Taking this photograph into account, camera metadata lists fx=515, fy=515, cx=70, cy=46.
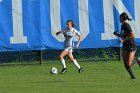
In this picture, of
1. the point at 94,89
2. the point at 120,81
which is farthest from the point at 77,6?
the point at 94,89

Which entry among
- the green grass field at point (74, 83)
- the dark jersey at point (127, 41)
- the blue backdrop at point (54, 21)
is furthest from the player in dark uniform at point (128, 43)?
the blue backdrop at point (54, 21)

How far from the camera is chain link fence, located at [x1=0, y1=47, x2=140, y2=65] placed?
2275 cm

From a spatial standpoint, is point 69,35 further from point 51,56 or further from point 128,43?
point 51,56

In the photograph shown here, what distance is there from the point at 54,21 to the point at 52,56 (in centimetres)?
175

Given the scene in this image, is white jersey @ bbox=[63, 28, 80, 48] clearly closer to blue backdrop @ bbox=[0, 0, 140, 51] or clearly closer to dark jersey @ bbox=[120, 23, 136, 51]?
dark jersey @ bbox=[120, 23, 136, 51]

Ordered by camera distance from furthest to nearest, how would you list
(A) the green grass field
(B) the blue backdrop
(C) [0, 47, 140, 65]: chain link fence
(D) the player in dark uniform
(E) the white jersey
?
(C) [0, 47, 140, 65]: chain link fence, (B) the blue backdrop, (E) the white jersey, (D) the player in dark uniform, (A) the green grass field

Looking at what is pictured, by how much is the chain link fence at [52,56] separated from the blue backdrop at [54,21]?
0.62 meters

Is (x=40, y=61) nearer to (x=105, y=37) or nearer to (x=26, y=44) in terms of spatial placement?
(x=26, y=44)

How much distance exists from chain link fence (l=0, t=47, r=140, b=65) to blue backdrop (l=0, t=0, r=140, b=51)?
2.03ft

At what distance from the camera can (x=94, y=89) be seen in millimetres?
12711

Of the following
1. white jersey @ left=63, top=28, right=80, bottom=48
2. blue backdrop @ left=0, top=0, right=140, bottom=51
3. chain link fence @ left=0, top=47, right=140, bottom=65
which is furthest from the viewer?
chain link fence @ left=0, top=47, right=140, bottom=65

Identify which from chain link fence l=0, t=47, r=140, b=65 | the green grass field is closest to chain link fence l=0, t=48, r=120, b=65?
chain link fence l=0, t=47, r=140, b=65

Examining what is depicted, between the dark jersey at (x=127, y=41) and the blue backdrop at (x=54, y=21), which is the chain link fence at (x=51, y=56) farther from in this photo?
the dark jersey at (x=127, y=41)

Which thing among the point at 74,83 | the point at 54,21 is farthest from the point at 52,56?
the point at 74,83
